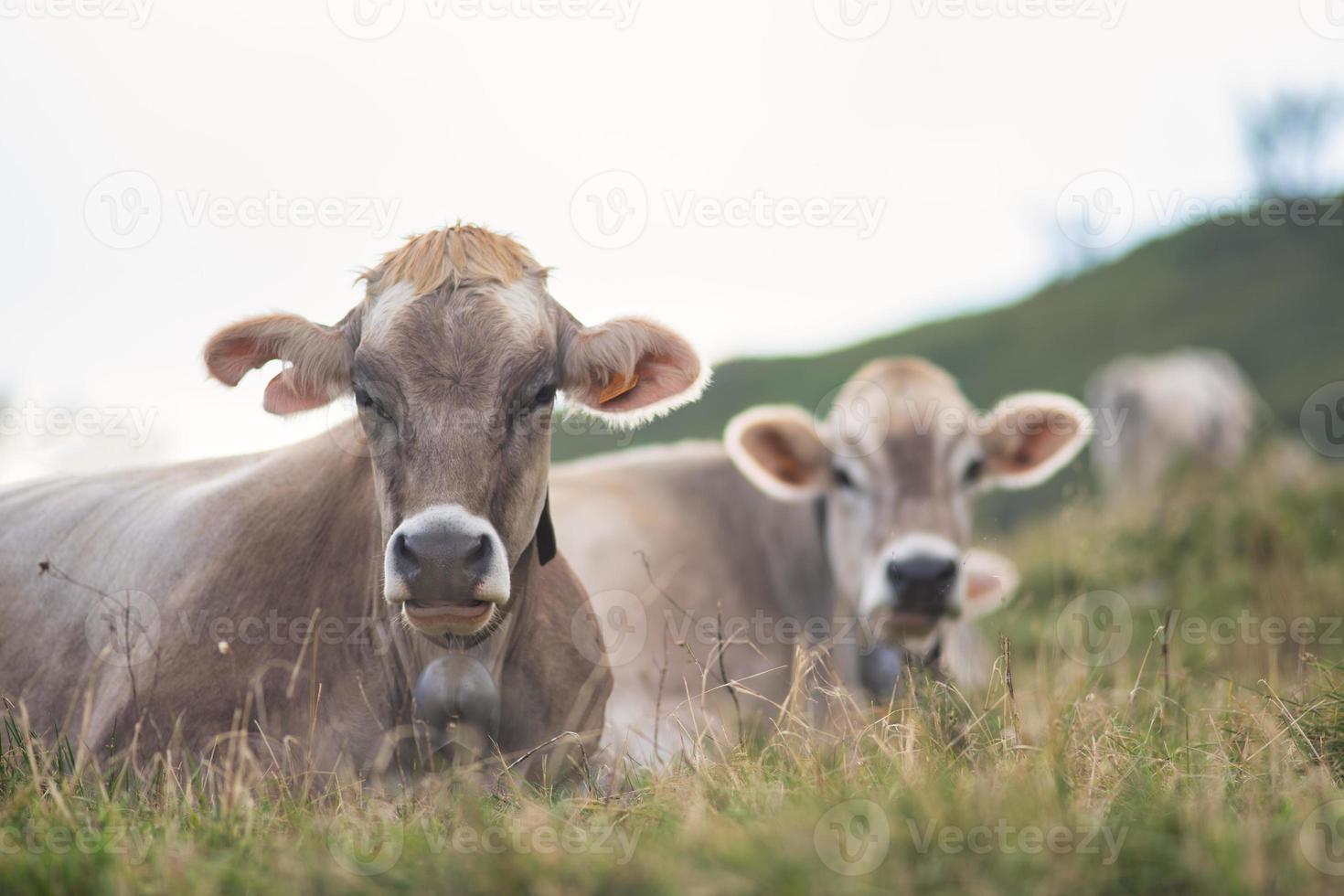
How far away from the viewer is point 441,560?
3439 mm

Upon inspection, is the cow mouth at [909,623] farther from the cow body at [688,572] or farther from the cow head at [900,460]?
the cow body at [688,572]


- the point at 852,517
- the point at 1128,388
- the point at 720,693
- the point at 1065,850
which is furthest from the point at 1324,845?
the point at 1128,388

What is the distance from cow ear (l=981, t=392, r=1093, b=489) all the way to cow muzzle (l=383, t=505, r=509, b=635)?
12.6 feet

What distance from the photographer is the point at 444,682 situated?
13.0 ft

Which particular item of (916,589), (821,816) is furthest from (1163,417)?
(821,816)

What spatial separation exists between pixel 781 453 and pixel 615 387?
2563 mm

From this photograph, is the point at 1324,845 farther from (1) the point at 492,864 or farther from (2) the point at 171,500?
(2) the point at 171,500

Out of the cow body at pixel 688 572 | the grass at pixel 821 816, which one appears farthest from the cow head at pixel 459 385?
the cow body at pixel 688 572

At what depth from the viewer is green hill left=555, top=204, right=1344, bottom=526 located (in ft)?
110

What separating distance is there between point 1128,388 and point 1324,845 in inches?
713

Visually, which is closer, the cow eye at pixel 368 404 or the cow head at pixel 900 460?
the cow eye at pixel 368 404

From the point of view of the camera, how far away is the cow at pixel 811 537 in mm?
5797

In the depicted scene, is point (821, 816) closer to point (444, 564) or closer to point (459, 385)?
point (444, 564)

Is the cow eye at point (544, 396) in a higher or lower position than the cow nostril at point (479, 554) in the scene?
higher
